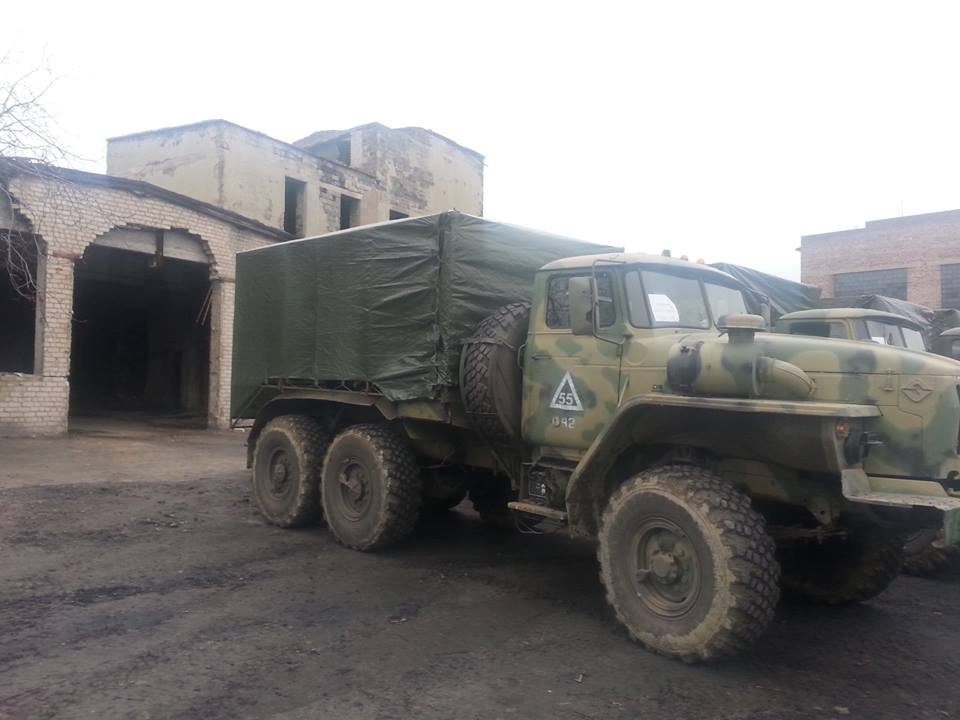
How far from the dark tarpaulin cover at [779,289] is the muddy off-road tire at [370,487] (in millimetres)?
5408

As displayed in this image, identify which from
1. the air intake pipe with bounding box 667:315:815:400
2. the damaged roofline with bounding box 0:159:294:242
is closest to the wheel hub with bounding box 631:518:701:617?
the air intake pipe with bounding box 667:315:815:400

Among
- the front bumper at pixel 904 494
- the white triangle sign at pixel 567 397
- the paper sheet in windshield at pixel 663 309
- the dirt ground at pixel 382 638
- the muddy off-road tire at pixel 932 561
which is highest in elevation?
the paper sheet in windshield at pixel 663 309

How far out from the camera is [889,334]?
28.4 feet

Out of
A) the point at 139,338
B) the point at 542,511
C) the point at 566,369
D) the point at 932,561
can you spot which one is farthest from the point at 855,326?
the point at 139,338

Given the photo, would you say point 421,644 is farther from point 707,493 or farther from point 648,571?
point 707,493

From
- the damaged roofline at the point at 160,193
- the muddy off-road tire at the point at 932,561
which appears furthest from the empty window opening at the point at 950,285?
the muddy off-road tire at the point at 932,561

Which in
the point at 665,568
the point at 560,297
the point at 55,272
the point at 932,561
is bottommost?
the point at 932,561

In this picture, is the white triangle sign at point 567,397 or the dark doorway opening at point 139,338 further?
the dark doorway opening at point 139,338

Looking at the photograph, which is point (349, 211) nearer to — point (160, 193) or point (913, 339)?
point (160, 193)

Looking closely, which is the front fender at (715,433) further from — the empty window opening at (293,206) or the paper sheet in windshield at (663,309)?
the empty window opening at (293,206)

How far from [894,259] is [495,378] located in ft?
98.8

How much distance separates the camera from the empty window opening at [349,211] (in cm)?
2667

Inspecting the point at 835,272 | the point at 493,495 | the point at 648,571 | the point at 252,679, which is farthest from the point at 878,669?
the point at 835,272

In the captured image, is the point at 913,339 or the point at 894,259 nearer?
the point at 913,339
